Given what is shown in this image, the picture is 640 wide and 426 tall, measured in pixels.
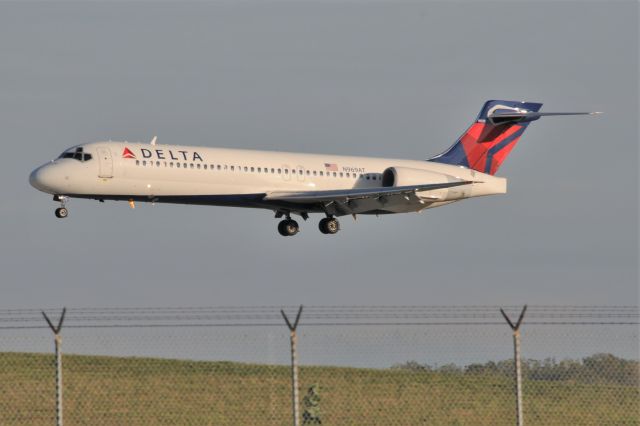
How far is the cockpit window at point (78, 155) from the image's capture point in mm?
38594

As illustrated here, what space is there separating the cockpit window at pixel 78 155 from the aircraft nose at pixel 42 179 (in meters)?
0.81

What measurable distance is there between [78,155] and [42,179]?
4.79ft

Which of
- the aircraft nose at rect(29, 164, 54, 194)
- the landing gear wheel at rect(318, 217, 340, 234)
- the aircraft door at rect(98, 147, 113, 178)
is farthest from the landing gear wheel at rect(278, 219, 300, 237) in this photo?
the aircraft nose at rect(29, 164, 54, 194)

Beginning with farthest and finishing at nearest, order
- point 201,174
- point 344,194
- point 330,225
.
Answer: point 330,225 < point 344,194 < point 201,174

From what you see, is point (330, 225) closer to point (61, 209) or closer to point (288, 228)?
point (288, 228)

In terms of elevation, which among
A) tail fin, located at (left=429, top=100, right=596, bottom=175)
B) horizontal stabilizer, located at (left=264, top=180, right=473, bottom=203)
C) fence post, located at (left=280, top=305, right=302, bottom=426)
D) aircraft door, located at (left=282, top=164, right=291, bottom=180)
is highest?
tail fin, located at (left=429, top=100, right=596, bottom=175)

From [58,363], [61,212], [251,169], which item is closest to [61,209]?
[61,212]

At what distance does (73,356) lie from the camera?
92.0 feet

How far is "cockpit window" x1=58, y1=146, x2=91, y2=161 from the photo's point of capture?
3859 cm

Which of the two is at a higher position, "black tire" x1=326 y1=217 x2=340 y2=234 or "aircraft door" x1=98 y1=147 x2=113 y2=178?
"aircraft door" x1=98 y1=147 x2=113 y2=178

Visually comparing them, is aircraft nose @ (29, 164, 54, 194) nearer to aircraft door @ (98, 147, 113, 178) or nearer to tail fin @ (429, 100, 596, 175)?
aircraft door @ (98, 147, 113, 178)

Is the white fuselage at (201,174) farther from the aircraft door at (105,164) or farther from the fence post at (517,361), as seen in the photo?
the fence post at (517,361)

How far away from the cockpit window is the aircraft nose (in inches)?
31.8

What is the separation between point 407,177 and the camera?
45.1 metres
